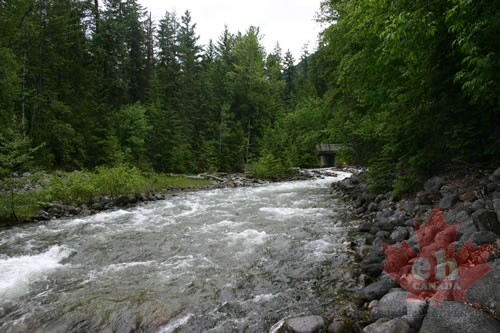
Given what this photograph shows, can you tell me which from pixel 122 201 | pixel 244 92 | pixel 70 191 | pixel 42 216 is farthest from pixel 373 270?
pixel 244 92

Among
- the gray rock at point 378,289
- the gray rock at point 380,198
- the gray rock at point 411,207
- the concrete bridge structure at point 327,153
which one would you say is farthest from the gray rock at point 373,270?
the concrete bridge structure at point 327,153

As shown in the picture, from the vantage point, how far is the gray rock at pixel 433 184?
7.95m

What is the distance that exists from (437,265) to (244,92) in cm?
3494

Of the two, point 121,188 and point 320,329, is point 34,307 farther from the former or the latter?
point 121,188

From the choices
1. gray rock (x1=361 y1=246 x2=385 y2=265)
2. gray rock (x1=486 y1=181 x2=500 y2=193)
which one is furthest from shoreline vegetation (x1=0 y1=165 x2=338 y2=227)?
gray rock (x1=486 y1=181 x2=500 y2=193)

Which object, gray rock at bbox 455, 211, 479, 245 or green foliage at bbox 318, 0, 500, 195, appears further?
gray rock at bbox 455, 211, 479, 245

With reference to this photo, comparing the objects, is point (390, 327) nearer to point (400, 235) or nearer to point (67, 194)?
point (400, 235)

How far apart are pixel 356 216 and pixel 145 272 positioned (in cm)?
698

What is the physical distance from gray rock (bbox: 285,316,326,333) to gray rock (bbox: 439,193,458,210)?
4.55 metres

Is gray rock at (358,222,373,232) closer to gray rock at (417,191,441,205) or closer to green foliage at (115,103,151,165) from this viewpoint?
gray rock at (417,191,441,205)

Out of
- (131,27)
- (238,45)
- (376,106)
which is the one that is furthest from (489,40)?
(131,27)

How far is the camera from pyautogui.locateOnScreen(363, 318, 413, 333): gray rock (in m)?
3.18

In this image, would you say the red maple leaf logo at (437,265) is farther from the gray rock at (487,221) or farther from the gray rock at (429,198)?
the gray rock at (429,198)

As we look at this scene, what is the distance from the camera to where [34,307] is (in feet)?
15.1
